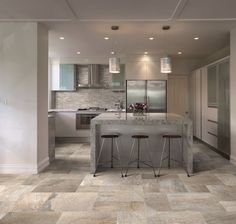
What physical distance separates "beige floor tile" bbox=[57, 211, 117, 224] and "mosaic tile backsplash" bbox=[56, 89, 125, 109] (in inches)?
220

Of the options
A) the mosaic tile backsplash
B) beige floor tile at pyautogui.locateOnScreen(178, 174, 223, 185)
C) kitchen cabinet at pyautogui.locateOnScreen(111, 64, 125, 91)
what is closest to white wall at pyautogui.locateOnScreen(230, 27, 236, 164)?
beige floor tile at pyautogui.locateOnScreen(178, 174, 223, 185)

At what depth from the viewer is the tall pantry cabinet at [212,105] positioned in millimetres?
5386

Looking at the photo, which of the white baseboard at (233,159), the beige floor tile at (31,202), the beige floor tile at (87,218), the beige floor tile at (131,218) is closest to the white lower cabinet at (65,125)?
the beige floor tile at (31,202)

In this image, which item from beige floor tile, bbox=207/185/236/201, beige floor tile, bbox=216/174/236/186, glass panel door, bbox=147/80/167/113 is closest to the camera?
beige floor tile, bbox=207/185/236/201

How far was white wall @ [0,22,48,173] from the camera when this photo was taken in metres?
4.30

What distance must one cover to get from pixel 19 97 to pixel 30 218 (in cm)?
232

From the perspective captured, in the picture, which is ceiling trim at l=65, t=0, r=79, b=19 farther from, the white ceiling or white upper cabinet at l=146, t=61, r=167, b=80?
white upper cabinet at l=146, t=61, r=167, b=80

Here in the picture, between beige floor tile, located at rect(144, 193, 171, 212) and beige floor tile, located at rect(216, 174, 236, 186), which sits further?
beige floor tile, located at rect(216, 174, 236, 186)

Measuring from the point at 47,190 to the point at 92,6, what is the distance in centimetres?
274

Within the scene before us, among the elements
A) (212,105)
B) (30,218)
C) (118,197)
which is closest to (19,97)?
(30,218)

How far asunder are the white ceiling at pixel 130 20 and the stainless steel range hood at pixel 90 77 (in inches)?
55.5

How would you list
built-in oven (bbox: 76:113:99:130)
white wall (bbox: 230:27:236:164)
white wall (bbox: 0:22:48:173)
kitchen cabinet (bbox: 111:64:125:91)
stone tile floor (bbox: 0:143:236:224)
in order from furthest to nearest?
1. kitchen cabinet (bbox: 111:64:125:91)
2. built-in oven (bbox: 76:113:99:130)
3. white wall (bbox: 230:27:236:164)
4. white wall (bbox: 0:22:48:173)
5. stone tile floor (bbox: 0:143:236:224)

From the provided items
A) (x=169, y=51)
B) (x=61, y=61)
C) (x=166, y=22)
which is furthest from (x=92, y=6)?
(x=61, y=61)

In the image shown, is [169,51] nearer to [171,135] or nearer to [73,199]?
[171,135]
